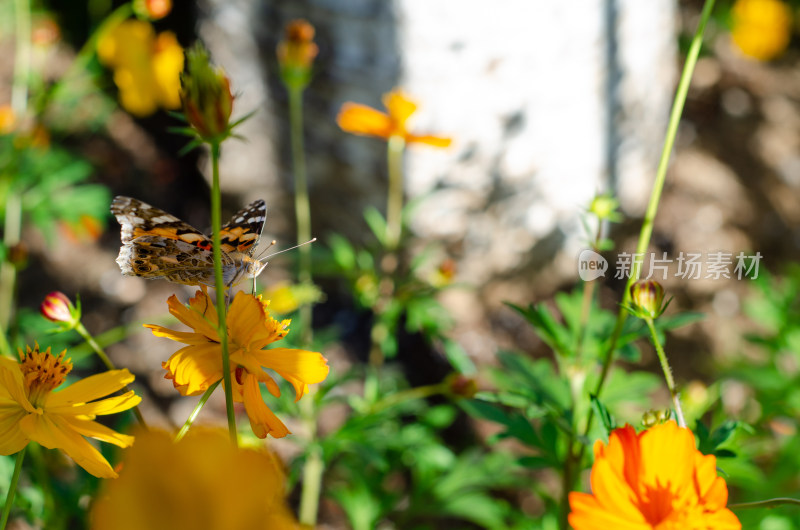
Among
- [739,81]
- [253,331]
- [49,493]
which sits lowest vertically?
[49,493]

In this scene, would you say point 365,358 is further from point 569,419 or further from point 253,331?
point 253,331

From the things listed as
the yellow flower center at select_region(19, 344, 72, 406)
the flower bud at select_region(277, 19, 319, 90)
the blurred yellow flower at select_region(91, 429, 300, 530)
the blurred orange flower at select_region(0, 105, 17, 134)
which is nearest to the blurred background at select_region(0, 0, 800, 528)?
the blurred orange flower at select_region(0, 105, 17, 134)

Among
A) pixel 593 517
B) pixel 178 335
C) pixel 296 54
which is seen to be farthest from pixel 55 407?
pixel 296 54

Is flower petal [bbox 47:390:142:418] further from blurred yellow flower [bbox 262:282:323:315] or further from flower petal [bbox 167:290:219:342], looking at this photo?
blurred yellow flower [bbox 262:282:323:315]

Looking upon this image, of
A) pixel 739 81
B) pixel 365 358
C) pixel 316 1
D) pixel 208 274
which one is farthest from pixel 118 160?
pixel 739 81

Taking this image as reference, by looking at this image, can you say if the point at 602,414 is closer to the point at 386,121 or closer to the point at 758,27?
the point at 386,121
